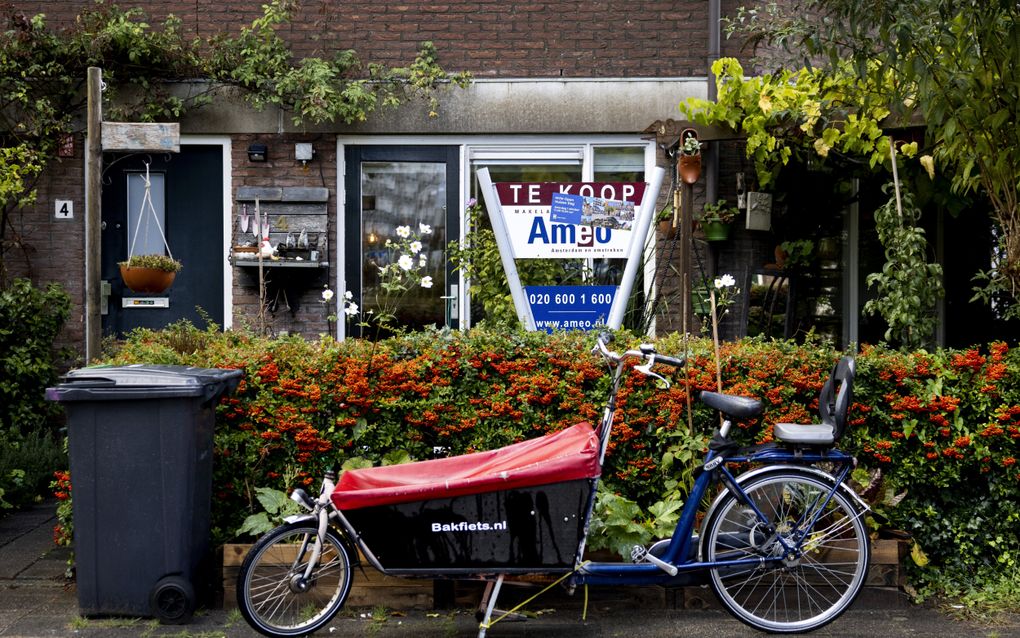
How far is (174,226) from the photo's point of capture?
28.4ft

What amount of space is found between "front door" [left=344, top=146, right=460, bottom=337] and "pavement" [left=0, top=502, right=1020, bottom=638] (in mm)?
4057

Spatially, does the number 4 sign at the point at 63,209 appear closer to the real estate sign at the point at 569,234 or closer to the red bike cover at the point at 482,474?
the real estate sign at the point at 569,234

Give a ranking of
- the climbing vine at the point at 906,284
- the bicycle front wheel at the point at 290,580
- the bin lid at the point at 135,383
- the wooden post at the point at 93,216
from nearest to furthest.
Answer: the bicycle front wheel at the point at 290,580, the bin lid at the point at 135,383, the wooden post at the point at 93,216, the climbing vine at the point at 906,284

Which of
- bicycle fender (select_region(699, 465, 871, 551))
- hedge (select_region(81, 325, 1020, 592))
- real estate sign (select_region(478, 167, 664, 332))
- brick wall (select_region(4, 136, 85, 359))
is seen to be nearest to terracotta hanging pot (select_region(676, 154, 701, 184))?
real estate sign (select_region(478, 167, 664, 332))

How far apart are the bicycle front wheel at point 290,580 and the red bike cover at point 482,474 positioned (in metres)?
0.28

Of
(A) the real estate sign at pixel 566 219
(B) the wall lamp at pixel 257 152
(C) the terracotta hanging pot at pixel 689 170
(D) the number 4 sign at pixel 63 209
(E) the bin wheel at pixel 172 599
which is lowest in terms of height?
(E) the bin wheel at pixel 172 599

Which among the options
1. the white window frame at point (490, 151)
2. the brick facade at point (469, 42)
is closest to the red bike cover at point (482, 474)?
the white window frame at point (490, 151)

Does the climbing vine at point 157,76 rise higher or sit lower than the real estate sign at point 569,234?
higher

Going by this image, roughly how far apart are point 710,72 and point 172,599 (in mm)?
6116

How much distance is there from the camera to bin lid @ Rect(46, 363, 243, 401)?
14.7ft

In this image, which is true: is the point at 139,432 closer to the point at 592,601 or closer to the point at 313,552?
the point at 313,552

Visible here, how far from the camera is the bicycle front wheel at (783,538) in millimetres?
4383

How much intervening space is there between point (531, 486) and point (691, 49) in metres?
5.64

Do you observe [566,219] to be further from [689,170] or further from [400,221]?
[400,221]
